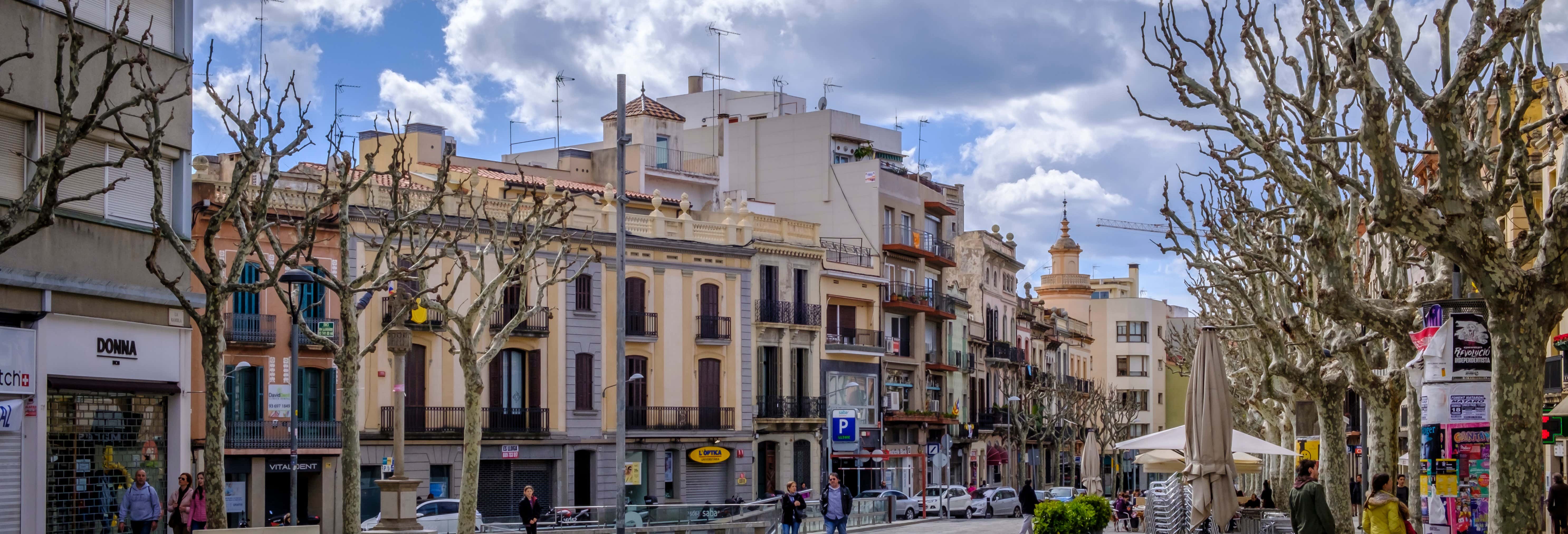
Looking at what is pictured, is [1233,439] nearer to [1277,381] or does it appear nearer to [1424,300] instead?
[1424,300]

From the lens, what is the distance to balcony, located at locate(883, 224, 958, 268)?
66.1 metres

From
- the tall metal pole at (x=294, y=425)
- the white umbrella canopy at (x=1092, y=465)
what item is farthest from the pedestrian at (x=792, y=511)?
the white umbrella canopy at (x=1092, y=465)

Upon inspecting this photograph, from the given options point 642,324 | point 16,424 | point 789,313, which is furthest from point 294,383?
point 789,313

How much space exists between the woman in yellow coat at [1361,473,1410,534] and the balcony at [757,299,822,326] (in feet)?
130

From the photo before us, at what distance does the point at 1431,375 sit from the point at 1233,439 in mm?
14749

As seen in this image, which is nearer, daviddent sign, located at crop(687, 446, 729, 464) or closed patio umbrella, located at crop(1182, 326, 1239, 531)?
closed patio umbrella, located at crop(1182, 326, 1239, 531)

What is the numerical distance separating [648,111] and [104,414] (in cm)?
4087

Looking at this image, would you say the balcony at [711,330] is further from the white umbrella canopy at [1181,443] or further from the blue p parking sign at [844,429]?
the white umbrella canopy at [1181,443]

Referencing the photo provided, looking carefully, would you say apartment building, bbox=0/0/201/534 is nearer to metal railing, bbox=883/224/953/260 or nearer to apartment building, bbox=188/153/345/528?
apartment building, bbox=188/153/345/528

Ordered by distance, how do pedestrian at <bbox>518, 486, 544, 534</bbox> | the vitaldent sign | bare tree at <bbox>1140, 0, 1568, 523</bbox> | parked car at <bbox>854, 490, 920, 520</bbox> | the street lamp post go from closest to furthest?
bare tree at <bbox>1140, 0, 1568, 523</bbox>, the vitaldent sign, the street lamp post, pedestrian at <bbox>518, 486, 544, 534</bbox>, parked car at <bbox>854, 490, 920, 520</bbox>

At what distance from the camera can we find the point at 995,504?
56.4 meters

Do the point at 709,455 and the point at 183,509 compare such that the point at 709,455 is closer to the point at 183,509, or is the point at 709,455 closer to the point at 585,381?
the point at 585,381

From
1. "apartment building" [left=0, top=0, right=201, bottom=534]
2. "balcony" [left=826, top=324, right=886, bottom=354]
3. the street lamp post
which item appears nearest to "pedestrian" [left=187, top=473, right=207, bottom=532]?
the street lamp post

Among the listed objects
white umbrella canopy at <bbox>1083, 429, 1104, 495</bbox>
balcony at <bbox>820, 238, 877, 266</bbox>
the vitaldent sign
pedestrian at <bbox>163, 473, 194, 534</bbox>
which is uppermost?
balcony at <bbox>820, 238, 877, 266</bbox>
